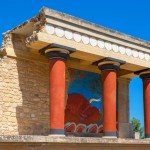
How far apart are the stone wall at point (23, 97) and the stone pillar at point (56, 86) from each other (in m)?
1.18

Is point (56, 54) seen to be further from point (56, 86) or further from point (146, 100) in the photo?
point (146, 100)

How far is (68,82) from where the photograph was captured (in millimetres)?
12430

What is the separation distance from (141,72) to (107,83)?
2.25 m

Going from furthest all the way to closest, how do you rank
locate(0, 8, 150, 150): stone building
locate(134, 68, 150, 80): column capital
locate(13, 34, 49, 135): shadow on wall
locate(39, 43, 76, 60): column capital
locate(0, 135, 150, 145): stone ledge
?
locate(134, 68, 150, 80): column capital → locate(13, 34, 49, 135): shadow on wall → locate(39, 43, 76, 60): column capital → locate(0, 8, 150, 150): stone building → locate(0, 135, 150, 145): stone ledge

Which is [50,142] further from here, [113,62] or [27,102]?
[113,62]

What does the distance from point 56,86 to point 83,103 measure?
3.13m

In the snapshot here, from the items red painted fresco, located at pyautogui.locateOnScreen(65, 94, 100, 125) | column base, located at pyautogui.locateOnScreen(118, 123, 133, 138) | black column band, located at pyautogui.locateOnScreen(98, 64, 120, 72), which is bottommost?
column base, located at pyautogui.locateOnScreen(118, 123, 133, 138)

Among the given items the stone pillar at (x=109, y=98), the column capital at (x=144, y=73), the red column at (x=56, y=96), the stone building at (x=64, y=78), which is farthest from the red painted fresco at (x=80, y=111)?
the red column at (x=56, y=96)

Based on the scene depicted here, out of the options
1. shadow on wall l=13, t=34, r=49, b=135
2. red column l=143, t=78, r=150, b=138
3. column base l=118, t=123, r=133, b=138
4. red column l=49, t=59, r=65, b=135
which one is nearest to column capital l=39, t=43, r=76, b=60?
red column l=49, t=59, r=65, b=135

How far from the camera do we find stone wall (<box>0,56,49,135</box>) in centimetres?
1049

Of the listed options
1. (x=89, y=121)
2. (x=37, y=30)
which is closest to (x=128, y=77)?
(x=89, y=121)

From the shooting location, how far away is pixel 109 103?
37.6 ft

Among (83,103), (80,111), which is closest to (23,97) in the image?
(80,111)

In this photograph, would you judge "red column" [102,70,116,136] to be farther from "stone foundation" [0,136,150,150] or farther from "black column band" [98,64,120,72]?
"stone foundation" [0,136,150,150]
